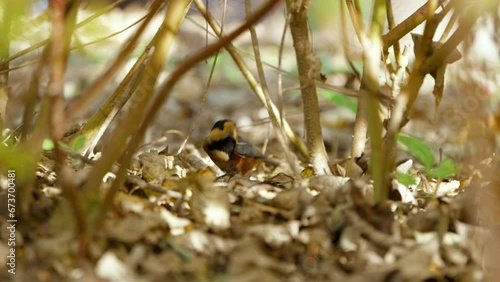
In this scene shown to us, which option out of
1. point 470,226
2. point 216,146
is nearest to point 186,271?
point 470,226

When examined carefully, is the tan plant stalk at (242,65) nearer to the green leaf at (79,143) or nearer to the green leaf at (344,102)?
the green leaf at (344,102)

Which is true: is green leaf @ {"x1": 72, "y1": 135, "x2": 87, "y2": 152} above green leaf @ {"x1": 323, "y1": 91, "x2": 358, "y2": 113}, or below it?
below

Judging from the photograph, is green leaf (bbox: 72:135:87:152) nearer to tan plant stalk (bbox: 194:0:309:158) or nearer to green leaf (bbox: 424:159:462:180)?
tan plant stalk (bbox: 194:0:309:158)

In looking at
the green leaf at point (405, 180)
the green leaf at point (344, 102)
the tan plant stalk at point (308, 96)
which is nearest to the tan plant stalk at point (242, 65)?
the tan plant stalk at point (308, 96)

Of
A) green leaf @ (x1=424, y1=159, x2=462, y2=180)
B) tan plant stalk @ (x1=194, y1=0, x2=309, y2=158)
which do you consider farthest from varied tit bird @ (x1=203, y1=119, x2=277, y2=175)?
green leaf @ (x1=424, y1=159, x2=462, y2=180)

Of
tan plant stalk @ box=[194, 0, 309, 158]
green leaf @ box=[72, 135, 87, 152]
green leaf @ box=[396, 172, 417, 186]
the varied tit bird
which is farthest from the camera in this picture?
the varied tit bird

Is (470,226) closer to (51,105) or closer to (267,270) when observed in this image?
(267,270)

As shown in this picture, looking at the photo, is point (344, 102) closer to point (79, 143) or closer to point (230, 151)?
point (230, 151)

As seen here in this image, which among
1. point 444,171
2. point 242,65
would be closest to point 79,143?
point 242,65
